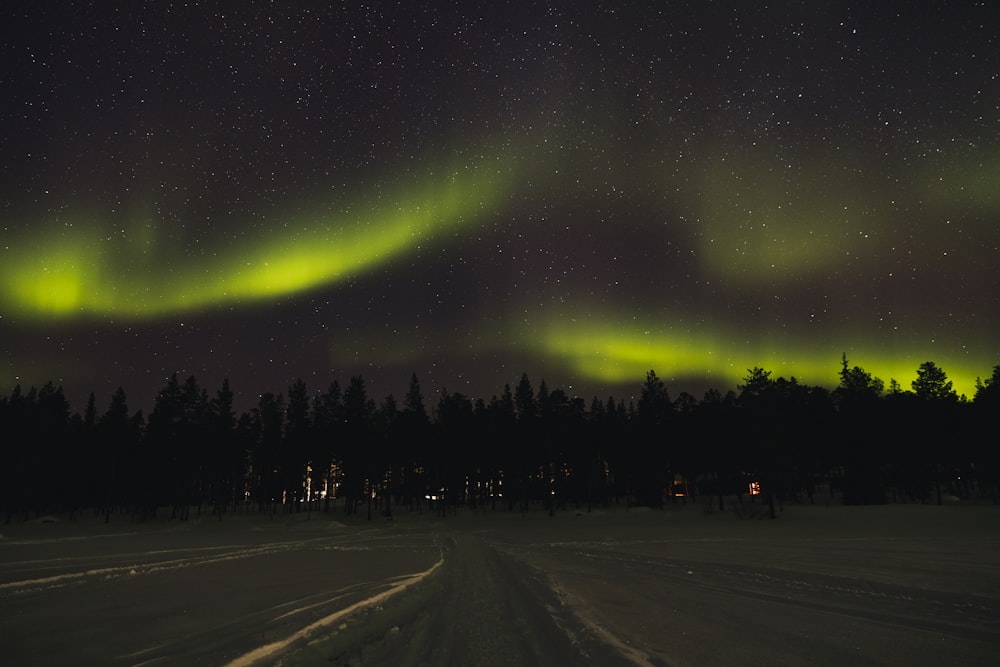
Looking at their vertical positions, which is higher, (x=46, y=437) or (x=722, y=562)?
(x=46, y=437)

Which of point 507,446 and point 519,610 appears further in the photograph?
point 507,446

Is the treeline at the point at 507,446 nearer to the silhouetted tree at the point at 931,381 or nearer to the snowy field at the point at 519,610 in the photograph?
the silhouetted tree at the point at 931,381

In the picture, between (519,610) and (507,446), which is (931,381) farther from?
(519,610)

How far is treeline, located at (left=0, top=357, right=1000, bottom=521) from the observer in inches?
2421

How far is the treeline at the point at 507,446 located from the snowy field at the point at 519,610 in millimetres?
43245

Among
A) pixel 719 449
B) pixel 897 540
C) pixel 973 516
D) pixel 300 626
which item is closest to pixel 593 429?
pixel 719 449

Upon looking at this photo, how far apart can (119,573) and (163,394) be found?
7124 cm

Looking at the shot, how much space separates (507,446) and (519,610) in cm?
6808

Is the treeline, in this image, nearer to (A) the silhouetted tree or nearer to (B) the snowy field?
(A) the silhouetted tree

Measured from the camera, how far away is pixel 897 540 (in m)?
24.1

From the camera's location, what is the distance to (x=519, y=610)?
10.0m

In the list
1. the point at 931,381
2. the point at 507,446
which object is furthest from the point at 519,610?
the point at 931,381

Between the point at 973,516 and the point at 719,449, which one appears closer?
the point at 973,516

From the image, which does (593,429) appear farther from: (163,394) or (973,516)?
(163,394)
